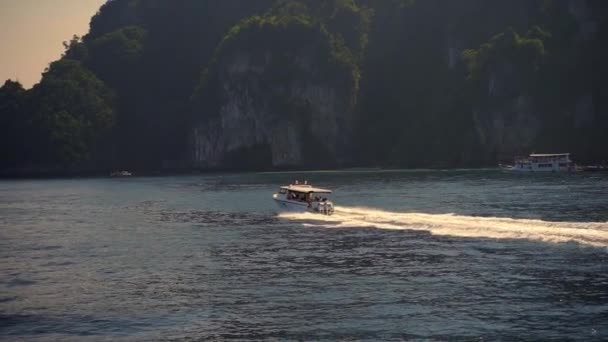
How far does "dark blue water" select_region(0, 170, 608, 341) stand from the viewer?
30.9 m

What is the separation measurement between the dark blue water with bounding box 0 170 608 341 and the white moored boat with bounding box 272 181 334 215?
41.8 inches

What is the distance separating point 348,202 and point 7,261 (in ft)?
126

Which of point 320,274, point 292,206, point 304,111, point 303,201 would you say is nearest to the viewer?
point 320,274

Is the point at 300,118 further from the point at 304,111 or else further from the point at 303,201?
the point at 303,201

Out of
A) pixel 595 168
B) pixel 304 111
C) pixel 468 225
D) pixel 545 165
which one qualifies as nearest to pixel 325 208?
pixel 468 225

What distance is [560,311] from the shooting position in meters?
31.3

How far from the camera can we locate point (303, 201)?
72.2 metres

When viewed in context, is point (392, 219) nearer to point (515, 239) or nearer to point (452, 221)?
point (452, 221)

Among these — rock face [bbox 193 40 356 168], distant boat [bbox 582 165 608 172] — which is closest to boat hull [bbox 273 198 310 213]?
distant boat [bbox 582 165 608 172]

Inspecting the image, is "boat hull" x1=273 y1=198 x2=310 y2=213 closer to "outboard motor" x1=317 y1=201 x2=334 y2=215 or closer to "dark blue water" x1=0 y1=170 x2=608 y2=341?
"dark blue water" x1=0 y1=170 x2=608 y2=341

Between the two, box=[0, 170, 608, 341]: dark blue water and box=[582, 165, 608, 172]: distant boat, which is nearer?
box=[0, 170, 608, 341]: dark blue water

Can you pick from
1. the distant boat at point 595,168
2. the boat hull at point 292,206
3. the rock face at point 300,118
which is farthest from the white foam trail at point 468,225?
the rock face at point 300,118

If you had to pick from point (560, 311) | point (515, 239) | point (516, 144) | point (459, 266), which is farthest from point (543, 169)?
point (560, 311)

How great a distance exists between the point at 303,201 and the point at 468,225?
2107 centimetres
